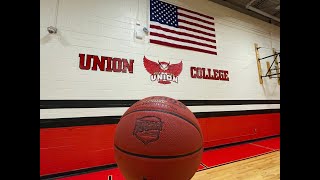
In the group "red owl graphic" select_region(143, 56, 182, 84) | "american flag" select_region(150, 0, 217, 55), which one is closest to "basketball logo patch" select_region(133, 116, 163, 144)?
"red owl graphic" select_region(143, 56, 182, 84)

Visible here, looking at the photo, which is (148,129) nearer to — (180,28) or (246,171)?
(246,171)

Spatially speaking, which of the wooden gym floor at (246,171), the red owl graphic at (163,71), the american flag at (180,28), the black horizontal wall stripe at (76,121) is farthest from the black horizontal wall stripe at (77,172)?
the american flag at (180,28)

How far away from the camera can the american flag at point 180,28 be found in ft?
9.08

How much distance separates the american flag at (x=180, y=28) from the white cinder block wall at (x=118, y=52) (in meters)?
0.11

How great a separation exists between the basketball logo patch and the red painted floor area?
4.35 ft

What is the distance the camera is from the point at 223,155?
274 centimetres

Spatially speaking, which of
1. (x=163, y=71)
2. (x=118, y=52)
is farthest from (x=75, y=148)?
(x=163, y=71)

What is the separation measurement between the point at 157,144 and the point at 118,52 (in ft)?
6.10

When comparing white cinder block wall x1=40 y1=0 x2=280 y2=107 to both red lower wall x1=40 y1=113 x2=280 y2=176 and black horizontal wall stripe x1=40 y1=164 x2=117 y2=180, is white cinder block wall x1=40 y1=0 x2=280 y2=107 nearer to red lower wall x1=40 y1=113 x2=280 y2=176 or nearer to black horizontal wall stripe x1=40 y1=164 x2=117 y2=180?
red lower wall x1=40 y1=113 x2=280 y2=176

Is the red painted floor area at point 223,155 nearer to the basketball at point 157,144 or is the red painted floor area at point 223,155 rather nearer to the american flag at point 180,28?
the basketball at point 157,144

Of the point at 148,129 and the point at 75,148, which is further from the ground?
the point at 148,129

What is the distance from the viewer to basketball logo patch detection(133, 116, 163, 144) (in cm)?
89

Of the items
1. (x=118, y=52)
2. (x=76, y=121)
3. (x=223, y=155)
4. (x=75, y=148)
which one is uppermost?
(x=118, y=52)
